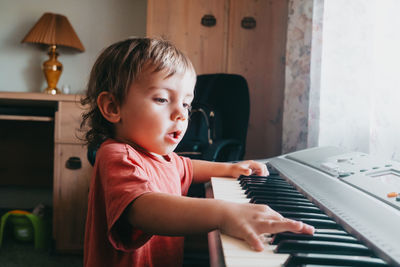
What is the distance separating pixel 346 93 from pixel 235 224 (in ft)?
4.26

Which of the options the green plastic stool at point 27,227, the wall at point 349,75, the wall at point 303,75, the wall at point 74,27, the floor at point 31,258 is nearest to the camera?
the wall at point 349,75

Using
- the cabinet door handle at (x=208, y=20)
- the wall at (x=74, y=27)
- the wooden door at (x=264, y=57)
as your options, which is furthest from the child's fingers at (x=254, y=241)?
the wall at (x=74, y=27)

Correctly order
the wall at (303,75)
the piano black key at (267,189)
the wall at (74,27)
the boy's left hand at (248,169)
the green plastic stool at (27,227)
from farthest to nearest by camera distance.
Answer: the wall at (74,27) → the green plastic stool at (27,227) → the wall at (303,75) → the boy's left hand at (248,169) → the piano black key at (267,189)

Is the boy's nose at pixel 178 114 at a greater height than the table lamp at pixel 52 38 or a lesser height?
lesser

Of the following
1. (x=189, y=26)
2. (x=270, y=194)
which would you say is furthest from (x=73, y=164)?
(x=270, y=194)

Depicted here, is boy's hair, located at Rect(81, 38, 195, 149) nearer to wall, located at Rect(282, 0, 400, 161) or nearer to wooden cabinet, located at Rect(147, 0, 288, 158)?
wall, located at Rect(282, 0, 400, 161)

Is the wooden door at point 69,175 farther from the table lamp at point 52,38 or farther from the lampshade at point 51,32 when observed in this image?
the lampshade at point 51,32

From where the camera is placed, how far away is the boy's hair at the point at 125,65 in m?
0.74

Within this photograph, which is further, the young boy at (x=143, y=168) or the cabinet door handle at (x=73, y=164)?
the cabinet door handle at (x=73, y=164)

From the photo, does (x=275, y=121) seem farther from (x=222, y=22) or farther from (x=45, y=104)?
(x=45, y=104)

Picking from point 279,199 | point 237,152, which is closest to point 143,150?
point 279,199

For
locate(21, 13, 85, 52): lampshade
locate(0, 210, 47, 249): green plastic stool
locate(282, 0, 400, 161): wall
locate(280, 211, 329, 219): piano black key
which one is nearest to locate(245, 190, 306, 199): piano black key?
locate(280, 211, 329, 219): piano black key

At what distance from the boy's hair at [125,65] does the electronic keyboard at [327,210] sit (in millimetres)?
306

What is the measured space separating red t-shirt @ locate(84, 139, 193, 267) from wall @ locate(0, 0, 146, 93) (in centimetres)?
203
